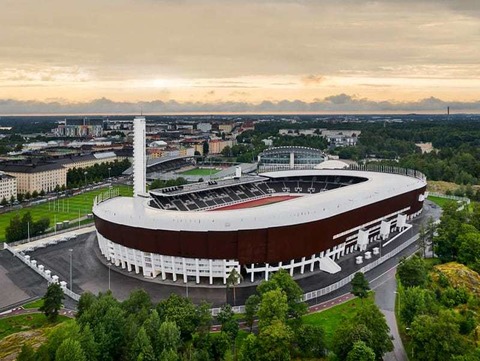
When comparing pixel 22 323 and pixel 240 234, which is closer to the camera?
pixel 22 323

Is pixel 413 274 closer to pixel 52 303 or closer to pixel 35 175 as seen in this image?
pixel 52 303

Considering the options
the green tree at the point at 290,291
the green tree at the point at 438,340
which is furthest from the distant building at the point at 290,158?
the green tree at the point at 438,340

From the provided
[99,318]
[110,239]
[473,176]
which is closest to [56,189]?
[110,239]

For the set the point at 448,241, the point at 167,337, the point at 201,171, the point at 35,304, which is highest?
the point at 448,241

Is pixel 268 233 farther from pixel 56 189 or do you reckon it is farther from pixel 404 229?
pixel 56 189

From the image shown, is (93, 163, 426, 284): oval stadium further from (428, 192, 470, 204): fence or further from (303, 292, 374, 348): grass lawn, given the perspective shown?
(428, 192, 470, 204): fence

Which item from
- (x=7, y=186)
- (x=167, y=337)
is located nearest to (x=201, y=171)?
(x=7, y=186)

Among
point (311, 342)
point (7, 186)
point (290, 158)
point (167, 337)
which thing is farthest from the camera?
point (290, 158)
